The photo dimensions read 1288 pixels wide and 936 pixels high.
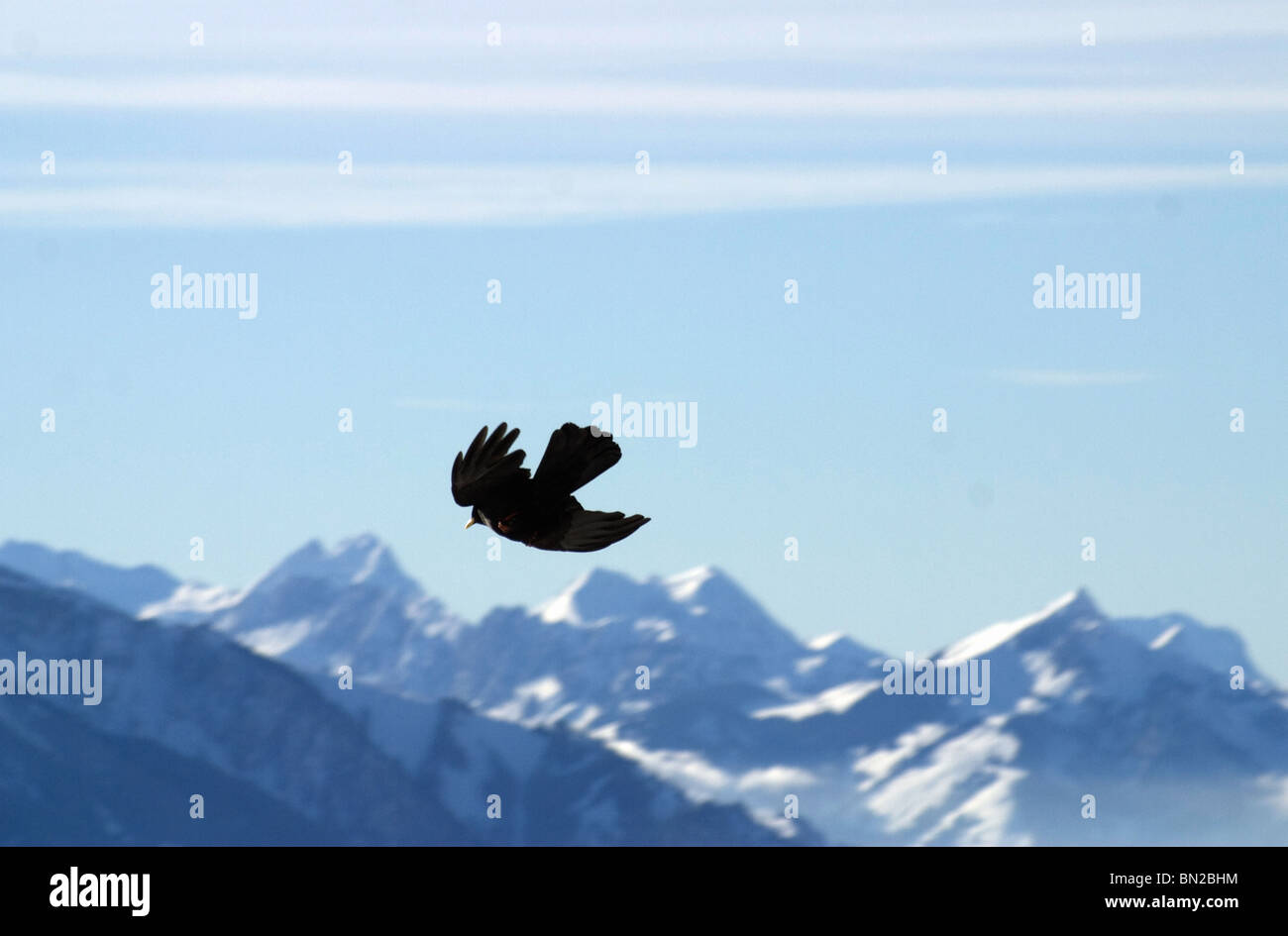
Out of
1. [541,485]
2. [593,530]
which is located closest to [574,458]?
[541,485]

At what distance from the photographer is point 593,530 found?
2059cm

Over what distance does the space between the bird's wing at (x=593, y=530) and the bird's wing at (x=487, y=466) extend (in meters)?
0.90

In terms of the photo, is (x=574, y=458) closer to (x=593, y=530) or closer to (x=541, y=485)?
(x=541, y=485)

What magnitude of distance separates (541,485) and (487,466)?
0.65 metres

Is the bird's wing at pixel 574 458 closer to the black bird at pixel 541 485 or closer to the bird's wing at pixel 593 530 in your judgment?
the black bird at pixel 541 485

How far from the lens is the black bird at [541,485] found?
20.0m

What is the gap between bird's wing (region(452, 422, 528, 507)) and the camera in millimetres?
20172

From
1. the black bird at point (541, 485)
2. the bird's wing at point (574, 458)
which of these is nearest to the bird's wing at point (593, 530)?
the black bird at point (541, 485)
